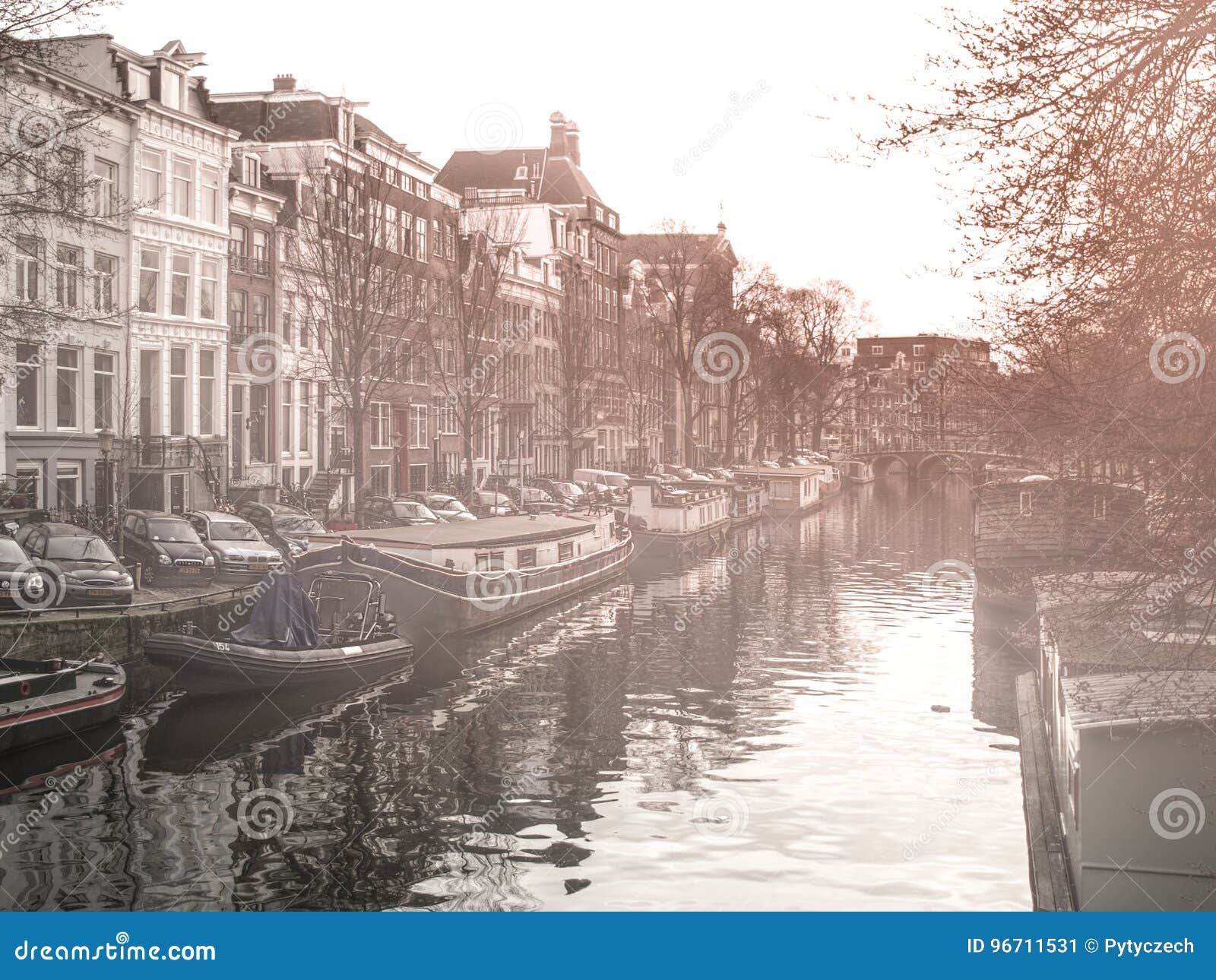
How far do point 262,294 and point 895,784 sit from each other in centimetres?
3426

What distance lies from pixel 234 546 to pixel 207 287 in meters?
14.7

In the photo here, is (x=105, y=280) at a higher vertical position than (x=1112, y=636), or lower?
higher

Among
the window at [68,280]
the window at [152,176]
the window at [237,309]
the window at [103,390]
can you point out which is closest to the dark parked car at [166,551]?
the window at [103,390]

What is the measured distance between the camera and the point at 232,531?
32750 mm

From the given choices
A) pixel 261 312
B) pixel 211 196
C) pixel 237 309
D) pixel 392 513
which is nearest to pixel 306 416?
pixel 261 312

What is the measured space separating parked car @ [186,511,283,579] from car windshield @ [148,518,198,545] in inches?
15.4

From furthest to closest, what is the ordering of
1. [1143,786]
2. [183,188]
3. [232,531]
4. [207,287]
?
1. [207,287]
2. [183,188]
3. [232,531]
4. [1143,786]

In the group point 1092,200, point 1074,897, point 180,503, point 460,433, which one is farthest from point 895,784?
point 460,433

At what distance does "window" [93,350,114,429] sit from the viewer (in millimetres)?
37812

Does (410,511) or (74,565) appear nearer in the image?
(74,565)

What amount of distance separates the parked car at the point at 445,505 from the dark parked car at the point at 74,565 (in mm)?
17853

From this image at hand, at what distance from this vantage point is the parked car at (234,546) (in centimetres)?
3105

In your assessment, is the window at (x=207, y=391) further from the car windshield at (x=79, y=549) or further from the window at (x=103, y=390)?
the car windshield at (x=79, y=549)

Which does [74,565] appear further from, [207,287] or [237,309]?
[237,309]
